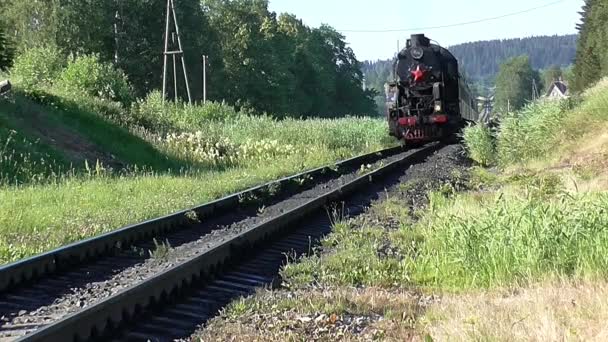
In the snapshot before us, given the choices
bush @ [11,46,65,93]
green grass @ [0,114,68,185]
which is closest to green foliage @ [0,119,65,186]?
green grass @ [0,114,68,185]

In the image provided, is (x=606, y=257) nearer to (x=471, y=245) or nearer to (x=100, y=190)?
(x=471, y=245)

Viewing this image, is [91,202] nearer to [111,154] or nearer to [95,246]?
[95,246]

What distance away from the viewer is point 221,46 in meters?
77.6

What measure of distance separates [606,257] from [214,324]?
9.51ft

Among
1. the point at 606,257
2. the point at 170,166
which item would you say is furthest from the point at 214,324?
the point at 170,166

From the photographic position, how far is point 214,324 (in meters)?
4.87

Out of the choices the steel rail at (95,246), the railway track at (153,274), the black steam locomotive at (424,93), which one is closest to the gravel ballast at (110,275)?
the railway track at (153,274)

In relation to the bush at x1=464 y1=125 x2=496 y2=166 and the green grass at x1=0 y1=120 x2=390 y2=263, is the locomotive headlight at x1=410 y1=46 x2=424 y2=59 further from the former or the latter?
the green grass at x1=0 y1=120 x2=390 y2=263

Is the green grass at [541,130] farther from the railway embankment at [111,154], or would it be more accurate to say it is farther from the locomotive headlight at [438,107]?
the railway embankment at [111,154]

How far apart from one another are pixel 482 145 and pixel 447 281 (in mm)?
16785

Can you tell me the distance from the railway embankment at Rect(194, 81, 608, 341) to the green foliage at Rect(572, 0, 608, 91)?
65098 mm

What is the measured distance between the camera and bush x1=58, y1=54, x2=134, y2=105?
29125 millimetres

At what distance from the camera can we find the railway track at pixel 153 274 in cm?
469

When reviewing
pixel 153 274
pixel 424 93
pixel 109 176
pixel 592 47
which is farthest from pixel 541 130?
pixel 592 47
